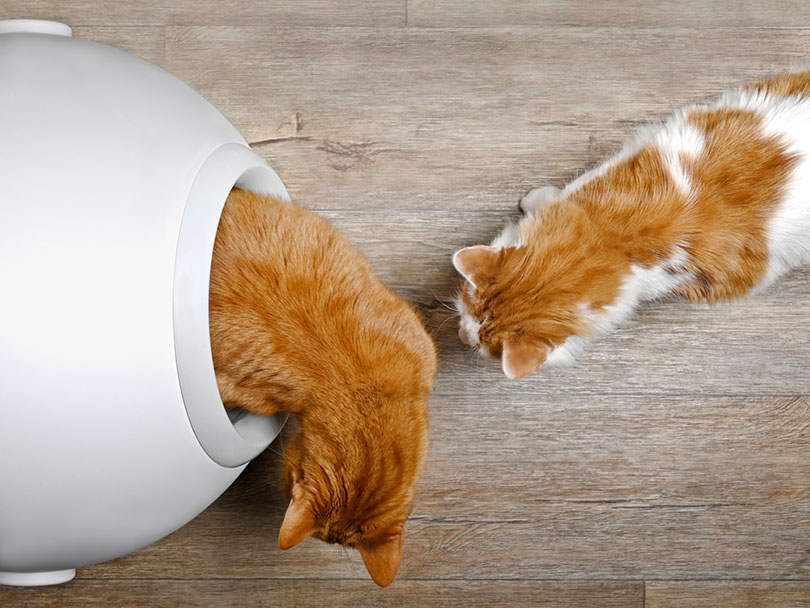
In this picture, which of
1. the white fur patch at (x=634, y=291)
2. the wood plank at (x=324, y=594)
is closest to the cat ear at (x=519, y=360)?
the white fur patch at (x=634, y=291)

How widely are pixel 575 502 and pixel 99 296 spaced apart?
1279mm

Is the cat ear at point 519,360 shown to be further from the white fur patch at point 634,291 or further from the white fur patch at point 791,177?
the white fur patch at point 791,177

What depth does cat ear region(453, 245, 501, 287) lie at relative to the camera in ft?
4.32

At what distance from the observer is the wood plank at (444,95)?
1.63 m

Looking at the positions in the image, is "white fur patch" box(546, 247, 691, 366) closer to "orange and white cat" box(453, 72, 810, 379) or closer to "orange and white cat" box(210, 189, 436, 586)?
"orange and white cat" box(453, 72, 810, 379)

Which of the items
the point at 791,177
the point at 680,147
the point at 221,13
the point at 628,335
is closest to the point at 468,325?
the point at 628,335

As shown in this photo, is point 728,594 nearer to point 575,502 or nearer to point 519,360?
point 575,502

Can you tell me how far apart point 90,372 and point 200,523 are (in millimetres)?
778

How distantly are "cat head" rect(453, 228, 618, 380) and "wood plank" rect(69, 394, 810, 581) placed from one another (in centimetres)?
36

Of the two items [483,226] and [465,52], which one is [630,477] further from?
[465,52]

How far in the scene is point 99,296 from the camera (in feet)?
3.35

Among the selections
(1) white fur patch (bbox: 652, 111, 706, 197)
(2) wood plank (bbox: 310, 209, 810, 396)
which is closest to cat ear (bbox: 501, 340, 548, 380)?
(2) wood plank (bbox: 310, 209, 810, 396)

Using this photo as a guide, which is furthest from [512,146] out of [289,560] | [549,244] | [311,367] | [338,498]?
[289,560]

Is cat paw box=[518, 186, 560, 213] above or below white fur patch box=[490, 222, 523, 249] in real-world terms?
above
